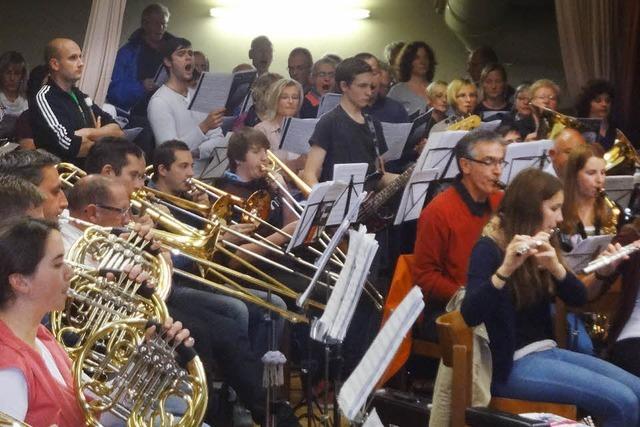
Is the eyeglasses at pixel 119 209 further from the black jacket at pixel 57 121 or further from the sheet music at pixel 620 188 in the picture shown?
the sheet music at pixel 620 188

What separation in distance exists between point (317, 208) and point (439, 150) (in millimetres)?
902

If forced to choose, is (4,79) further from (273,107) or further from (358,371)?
(358,371)

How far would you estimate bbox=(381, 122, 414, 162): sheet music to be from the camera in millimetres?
6039

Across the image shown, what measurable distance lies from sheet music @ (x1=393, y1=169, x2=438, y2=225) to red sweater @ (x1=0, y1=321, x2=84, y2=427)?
2373mm

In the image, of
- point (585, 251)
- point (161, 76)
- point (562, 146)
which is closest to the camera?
point (585, 251)

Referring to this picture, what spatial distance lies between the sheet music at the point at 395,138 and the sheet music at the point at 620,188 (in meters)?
1.11

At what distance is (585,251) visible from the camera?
15.2ft

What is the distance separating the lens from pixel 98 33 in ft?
22.1

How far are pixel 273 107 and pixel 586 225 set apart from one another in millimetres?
2128

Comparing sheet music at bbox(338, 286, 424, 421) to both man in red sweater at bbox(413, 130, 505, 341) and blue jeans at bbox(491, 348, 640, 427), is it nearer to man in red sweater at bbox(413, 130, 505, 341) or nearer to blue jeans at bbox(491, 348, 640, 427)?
blue jeans at bbox(491, 348, 640, 427)

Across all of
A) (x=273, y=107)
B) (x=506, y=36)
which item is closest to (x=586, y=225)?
(x=273, y=107)

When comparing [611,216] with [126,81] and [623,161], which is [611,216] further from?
[126,81]

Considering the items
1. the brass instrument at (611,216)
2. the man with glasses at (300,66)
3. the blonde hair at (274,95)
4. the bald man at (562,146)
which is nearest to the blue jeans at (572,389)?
the brass instrument at (611,216)

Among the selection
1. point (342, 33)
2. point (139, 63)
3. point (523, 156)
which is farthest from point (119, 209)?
point (342, 33)
